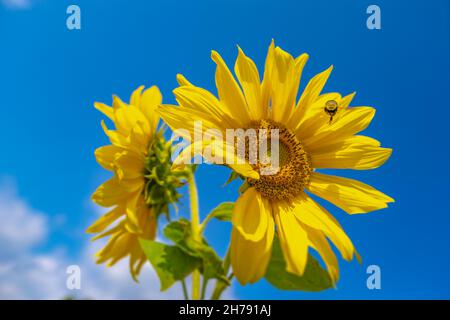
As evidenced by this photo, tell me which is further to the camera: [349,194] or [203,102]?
[349,194]

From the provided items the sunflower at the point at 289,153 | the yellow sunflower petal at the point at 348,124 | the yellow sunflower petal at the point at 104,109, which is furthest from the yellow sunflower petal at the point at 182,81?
the yellow sunflower petal at the point at 104,109

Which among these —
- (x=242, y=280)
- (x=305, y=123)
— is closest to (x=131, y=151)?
(x=305, y=123)

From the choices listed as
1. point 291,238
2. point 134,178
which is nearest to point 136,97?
point 134,178

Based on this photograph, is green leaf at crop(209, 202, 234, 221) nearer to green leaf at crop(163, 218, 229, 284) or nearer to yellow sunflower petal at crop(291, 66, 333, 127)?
green leaf at crop(163, 218, 229, 284)

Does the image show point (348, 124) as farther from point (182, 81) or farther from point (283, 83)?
point (182, 81)

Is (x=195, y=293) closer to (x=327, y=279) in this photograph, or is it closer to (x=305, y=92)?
(x=327, y=279)

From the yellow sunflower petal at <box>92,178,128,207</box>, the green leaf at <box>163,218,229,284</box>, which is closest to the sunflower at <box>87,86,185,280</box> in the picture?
the yellow sunflower petal at <box>92,178,128,207</box>
